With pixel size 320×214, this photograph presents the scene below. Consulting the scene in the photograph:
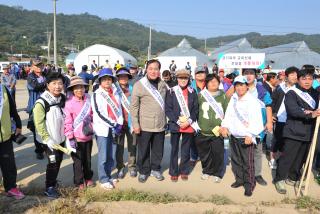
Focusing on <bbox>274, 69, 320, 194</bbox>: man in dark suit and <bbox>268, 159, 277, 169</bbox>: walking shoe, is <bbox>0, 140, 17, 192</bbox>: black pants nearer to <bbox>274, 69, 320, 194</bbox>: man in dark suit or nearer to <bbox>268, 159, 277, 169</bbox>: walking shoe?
<bbox>274, 69, 320, 194</bbox>: man in dark suit

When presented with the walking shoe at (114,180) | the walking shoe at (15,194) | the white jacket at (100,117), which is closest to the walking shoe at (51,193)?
the walking shoe at (15,194)

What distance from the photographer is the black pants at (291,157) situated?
5246 mm

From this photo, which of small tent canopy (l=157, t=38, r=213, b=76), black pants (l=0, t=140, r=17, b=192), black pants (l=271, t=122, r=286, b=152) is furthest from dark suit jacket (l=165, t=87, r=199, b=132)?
small tent canopy (l=157, t=38, r=213, b=76)

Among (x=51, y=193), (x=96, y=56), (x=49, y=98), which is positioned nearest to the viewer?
(x=49, y=98)

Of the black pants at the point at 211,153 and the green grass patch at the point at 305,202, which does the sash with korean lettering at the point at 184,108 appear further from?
the green grass patch at the point at 305,202

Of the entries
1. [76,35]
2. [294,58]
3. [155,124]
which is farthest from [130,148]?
[76,35]

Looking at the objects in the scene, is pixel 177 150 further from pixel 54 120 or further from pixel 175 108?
pixel 54 120

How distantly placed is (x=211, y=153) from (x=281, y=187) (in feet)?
4.04

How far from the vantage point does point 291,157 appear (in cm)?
526

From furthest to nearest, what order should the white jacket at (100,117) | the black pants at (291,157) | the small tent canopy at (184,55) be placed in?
the small tent canopy at (184,55)
the black pants at (291,157)
the white jacket at (100,117)

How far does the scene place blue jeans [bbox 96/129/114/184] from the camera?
5164 mm

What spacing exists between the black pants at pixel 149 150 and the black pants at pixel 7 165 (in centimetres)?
198

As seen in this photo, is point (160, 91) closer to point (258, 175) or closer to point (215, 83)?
point (215, 83)

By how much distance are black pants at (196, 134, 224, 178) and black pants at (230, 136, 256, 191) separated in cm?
24
